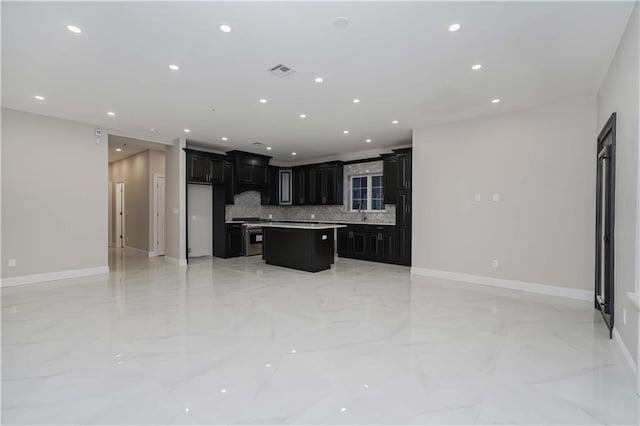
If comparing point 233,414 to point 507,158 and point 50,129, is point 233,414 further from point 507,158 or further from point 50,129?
point 50,129

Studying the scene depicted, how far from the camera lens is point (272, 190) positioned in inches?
374

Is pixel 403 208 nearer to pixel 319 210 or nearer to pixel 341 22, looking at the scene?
pixel 319 210

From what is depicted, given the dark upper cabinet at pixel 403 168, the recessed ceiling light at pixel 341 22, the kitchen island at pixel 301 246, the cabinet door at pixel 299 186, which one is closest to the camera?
the recessed ceiling light at pixel 341 22

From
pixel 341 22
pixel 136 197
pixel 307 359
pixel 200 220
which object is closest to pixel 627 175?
pixel 341 22

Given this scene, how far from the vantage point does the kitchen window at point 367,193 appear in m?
8.15

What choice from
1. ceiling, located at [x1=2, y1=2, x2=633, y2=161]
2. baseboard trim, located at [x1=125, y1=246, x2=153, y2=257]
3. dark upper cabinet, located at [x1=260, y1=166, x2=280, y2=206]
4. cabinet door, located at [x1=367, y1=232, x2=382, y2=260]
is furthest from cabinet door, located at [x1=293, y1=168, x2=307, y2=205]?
baseboard trim, located at [x1=125, y1=246, x2=153, y2=257]

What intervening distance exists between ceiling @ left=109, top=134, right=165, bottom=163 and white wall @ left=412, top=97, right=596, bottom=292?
19.6 ft

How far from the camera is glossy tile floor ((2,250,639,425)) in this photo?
1.97m

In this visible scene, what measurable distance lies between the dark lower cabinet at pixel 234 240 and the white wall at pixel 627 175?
7291 millimetres

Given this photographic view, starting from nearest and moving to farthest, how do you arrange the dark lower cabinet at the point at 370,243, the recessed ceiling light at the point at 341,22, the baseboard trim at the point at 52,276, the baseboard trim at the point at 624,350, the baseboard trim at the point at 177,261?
the baseboard trim at the point at 624,350 → the recessed ceiling light at the point at 341,22 → the baseboard trim at the point at 52,276 → the baseboard trim at the point at 177,261 → the dark lower cabinet at the point at 370,243

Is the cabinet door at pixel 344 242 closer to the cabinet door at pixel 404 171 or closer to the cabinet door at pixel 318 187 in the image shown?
the cabinet door at pixel 318 187

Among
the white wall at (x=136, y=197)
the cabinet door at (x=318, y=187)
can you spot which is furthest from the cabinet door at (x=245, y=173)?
the white wall at (x=136, y=197)

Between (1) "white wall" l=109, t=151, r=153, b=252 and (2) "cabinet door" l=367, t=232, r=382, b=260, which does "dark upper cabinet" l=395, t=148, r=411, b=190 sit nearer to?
(2) "cabinet door" l=367, t=232, r=382, b=260

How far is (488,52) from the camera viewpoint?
10.3 ft
